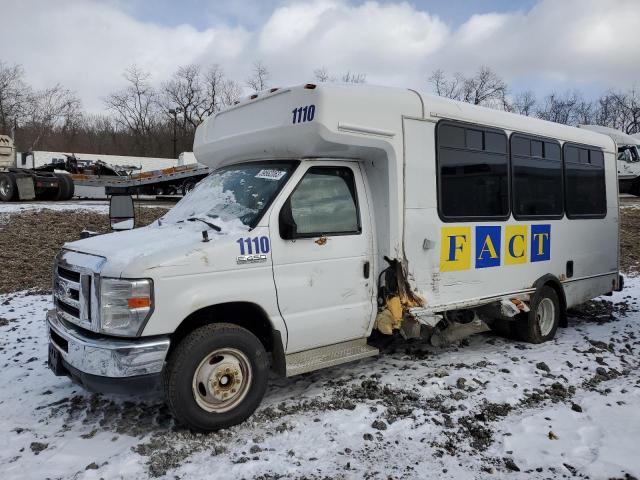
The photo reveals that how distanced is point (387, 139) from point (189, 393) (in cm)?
282

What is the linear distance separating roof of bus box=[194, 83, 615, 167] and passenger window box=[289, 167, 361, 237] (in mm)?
236

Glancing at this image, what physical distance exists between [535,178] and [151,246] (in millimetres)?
4757

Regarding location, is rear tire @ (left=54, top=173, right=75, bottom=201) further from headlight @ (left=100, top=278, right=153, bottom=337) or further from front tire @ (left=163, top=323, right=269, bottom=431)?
front tire @ (left=163, top=323, right=269, bottom=431)

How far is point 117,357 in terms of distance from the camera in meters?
3.68

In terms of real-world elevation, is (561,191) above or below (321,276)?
above

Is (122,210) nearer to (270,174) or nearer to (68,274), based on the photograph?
(68,274)

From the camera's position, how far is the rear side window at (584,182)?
700cm

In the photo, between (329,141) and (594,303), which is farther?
(594,303)

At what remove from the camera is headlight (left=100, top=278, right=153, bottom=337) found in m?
3.67

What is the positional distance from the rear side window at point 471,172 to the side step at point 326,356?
161cm

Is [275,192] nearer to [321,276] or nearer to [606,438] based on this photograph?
[321,276]

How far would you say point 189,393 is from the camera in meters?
3.88

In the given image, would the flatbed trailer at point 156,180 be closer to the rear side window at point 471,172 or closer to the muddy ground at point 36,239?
the muddy ground at point 36,239

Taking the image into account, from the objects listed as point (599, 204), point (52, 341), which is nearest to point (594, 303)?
point (599, 204)
